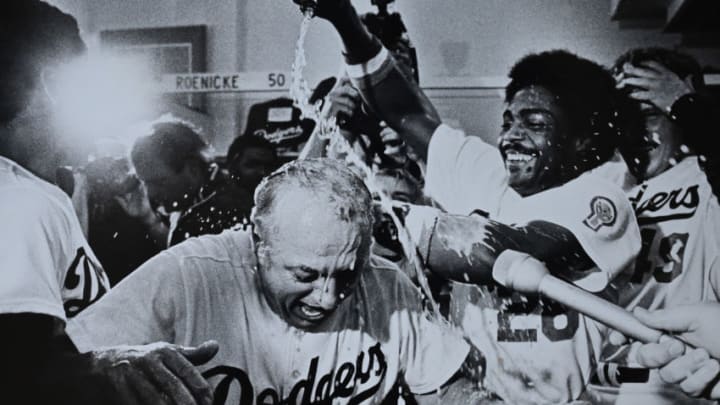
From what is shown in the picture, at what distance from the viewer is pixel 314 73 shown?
205 centimetres

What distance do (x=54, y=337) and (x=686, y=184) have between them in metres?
1.72

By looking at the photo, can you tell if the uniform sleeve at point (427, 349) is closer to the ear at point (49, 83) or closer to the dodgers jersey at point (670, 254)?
the dodgers jersey at point (670, 254)

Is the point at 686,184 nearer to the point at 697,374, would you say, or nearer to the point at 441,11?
the point at 697,374

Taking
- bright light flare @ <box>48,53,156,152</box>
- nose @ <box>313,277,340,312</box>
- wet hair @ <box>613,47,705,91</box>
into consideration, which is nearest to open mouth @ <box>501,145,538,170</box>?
wet hair @ <box>613,47,705,91</box>

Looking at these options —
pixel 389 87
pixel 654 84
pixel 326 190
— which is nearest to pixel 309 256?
pixel 326 190

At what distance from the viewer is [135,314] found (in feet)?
5.90

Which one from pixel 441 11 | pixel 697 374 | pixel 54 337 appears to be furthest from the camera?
pixel 441 11

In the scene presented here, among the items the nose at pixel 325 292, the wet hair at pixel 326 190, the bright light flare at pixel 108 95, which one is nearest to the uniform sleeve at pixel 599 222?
the wet hair at pixel 326 190

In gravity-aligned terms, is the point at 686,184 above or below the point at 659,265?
above

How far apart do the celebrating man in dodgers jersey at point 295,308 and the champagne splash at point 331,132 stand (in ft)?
0.22

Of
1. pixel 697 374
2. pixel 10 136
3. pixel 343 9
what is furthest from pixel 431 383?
pixel 10 136

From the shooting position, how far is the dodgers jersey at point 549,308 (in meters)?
1.87

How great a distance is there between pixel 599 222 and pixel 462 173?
0.39 metres

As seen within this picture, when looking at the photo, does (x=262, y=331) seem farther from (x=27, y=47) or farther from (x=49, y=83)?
(x=27, y=47)
